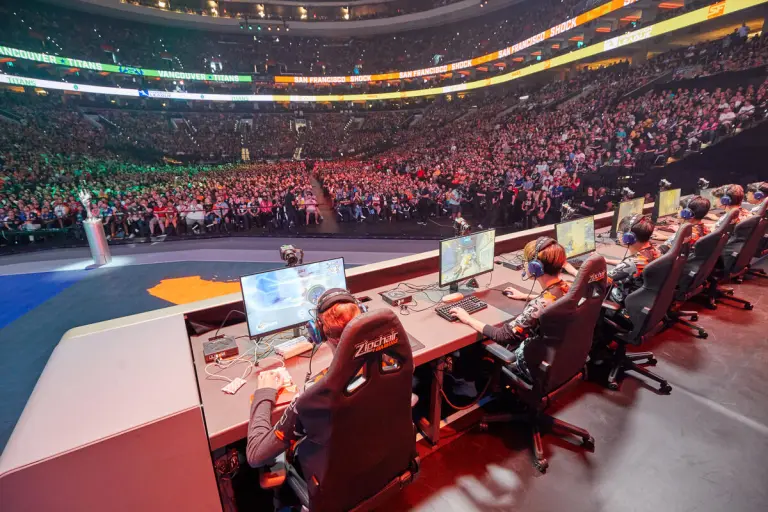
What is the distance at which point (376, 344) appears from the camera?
42.4 inches

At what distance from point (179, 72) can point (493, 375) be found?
32.9 m

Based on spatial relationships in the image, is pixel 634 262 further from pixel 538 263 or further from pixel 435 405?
pixel 435 405

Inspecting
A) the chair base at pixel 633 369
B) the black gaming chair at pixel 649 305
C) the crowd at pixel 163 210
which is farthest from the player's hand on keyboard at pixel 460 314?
the crowd at pixel 163 210

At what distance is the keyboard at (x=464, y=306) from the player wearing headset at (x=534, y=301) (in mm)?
185

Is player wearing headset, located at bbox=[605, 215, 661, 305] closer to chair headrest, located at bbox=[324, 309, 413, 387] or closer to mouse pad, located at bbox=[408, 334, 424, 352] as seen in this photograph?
mouse pad, located at bbox=[408, 334, 424, 352]

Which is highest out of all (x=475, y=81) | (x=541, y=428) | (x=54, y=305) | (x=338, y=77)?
(x=338, y=77)

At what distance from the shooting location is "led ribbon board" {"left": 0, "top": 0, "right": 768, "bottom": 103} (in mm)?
11717

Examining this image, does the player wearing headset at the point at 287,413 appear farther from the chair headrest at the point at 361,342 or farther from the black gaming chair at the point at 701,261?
the black gaming chair at the point at 701,261

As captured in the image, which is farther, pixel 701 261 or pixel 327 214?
pixel 327 214

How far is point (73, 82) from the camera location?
23.2m

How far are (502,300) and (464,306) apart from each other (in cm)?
39

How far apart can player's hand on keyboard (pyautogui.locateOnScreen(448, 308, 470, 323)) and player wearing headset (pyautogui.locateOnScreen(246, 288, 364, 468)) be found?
1.17 meters

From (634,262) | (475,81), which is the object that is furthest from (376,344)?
(475,81)

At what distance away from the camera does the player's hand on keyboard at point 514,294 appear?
2.77 m
